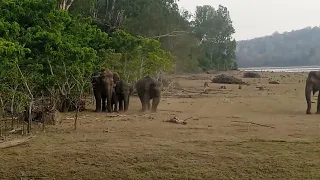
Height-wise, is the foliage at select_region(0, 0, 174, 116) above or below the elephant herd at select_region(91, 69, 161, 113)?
above

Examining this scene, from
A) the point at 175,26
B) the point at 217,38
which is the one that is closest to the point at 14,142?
the point at 175,26

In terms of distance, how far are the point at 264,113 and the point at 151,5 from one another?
24.8m

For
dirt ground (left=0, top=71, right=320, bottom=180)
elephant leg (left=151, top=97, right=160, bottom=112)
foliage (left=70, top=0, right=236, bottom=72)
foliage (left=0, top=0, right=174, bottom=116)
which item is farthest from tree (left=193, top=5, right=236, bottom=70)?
dirt ground (left=0, top=71, right=320, bottom=180)

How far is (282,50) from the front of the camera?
13775cm

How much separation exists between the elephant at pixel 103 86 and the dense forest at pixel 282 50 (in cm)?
10607

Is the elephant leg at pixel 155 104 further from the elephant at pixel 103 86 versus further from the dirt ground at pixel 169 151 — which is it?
the dirt ground at pixel 169 151

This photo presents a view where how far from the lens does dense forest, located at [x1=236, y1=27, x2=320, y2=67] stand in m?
124

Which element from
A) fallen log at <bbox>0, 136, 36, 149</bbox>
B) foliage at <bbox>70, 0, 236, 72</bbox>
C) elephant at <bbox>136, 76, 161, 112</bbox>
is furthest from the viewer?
foliage at <bbox>70, 0, 236, 72</bbox>

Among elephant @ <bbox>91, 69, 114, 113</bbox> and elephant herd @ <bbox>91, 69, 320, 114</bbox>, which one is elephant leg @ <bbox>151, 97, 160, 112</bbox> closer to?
elephant herd @ <bbox>91, 69, 320, 114</bbox>

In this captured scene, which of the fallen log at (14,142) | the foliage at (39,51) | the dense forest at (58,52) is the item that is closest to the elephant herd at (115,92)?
the dense forest at (58,52)

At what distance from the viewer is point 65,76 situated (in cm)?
1303

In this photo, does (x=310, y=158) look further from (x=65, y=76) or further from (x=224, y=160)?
(x=65, y=76)

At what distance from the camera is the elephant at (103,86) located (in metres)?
16.1

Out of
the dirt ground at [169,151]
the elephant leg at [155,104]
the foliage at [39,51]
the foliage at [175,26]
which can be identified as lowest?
the dirt ground at [169,151]
